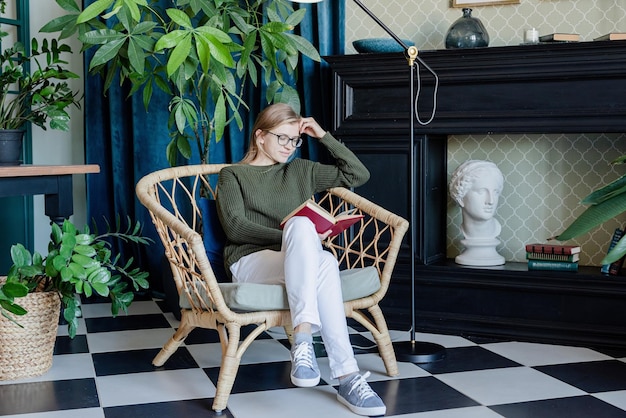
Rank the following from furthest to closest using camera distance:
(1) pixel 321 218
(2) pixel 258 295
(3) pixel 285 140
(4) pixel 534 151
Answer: (4) pixel 534 151 → (3) pixel 285 140 → (1) pixel 321 218 → (2) pixel 258 295

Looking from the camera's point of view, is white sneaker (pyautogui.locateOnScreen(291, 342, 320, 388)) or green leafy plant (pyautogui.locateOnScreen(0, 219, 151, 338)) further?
green leafy plant (pyautogui.locateOnScreen(0, 219, 151, 338))

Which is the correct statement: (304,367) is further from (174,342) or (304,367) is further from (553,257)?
(553,257)

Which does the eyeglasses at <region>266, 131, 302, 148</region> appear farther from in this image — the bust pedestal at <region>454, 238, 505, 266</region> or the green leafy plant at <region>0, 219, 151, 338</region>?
the bust pedestal at <region>454, 238, 505, 266</region>

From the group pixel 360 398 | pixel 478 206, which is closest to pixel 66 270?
pixel 360 398

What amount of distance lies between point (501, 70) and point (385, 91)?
19.2 inches

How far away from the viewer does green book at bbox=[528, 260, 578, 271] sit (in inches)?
124

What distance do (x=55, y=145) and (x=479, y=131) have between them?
2.19m

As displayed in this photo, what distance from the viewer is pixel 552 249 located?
3172 mm

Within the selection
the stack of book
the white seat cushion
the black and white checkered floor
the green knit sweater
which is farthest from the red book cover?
the white seat cushion

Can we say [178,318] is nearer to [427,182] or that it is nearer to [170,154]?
[170,154]

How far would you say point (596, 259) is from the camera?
133 inches

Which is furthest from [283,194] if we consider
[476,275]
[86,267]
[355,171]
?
[476,275]

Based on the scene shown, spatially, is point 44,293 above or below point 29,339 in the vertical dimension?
above

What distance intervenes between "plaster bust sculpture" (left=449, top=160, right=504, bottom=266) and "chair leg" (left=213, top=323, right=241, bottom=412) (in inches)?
51.8
